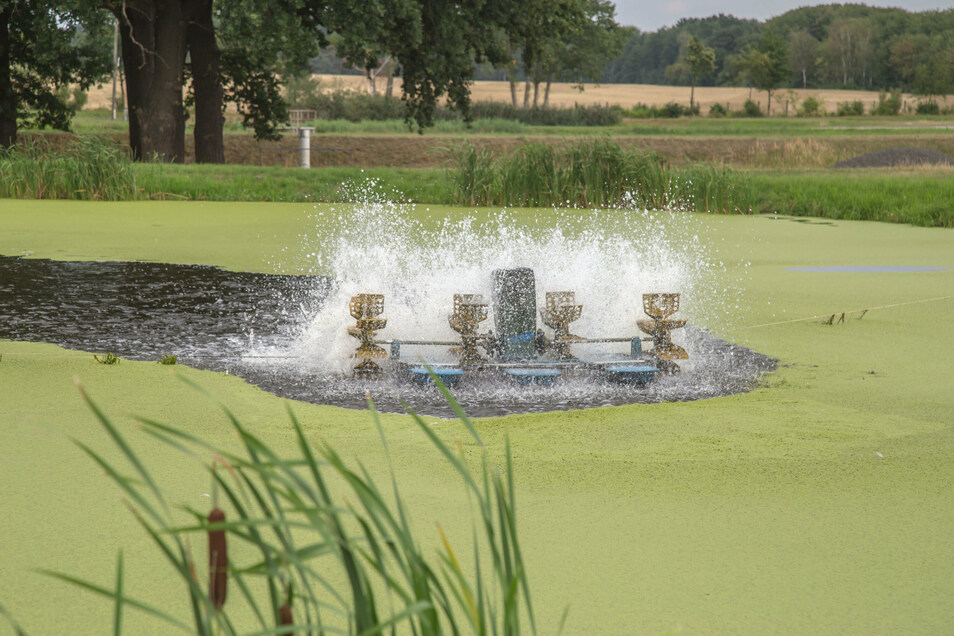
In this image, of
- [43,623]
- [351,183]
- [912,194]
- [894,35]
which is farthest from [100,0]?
[894,35]

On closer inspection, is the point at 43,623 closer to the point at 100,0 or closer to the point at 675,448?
the point at 675,448

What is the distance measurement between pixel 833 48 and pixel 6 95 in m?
66.2

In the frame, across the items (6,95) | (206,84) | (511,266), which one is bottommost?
(511,266)

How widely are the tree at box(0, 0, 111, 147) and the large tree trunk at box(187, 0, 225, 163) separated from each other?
161cm

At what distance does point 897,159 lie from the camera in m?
20.4

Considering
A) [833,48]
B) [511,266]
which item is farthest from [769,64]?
[511,266]

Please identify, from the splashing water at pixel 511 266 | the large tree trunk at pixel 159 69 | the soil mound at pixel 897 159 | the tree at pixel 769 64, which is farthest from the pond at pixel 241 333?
the tree at pixel 769 64

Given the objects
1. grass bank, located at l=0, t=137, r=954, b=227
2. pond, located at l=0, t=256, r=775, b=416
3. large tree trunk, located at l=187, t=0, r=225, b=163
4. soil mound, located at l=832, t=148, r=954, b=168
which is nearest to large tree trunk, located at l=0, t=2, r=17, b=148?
large tree trunk, located at l=187, t=0, r=225, b=163

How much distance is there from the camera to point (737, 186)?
12.5 meters

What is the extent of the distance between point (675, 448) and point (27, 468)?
1852 millimetres

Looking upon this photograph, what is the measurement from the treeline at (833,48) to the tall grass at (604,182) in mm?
44354

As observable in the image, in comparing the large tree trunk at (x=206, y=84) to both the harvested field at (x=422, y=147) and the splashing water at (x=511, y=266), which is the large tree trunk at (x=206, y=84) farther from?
the splashing water at (x=511, y=266)

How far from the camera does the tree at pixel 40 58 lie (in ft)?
55.4

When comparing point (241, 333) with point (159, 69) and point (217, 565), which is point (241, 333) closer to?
point (217, 565)
